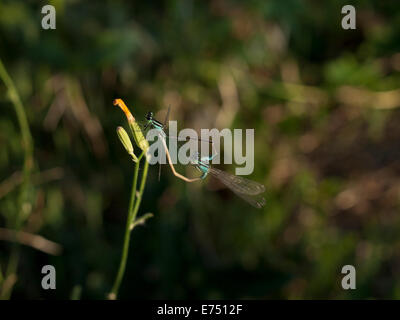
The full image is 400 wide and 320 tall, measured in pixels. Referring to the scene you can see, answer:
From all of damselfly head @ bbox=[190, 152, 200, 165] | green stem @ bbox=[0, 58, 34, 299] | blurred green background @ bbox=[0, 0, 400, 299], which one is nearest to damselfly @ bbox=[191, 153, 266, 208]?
damselfly head @ bbox=[190, 152, 200, 165]

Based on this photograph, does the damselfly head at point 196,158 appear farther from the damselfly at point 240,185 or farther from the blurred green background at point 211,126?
the blurred green background at point 211,126

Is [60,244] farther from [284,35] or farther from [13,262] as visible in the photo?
[284,35]

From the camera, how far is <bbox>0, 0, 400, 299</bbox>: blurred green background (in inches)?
74.1

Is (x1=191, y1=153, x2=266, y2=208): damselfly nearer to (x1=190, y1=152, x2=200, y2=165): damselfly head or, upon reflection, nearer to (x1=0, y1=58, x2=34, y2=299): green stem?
(x1=190, y1=152, x2=200, y2=165): damselfly head

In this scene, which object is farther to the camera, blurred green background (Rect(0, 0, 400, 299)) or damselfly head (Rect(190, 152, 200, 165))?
blurred green background (Rect(0, 0, 400, 299))

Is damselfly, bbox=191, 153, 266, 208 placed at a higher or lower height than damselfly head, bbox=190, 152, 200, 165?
lower

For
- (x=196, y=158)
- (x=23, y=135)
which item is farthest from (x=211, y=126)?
(x=196, y=158)

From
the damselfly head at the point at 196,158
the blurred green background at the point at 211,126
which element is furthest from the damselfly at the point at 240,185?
the blurred green background at the point at 211,126

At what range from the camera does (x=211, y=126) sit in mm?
2320

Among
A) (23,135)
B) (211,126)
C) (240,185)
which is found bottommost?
(240,185)

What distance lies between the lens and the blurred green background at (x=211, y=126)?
1.88 meters

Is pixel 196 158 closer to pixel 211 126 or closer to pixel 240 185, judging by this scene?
pixel 240 185

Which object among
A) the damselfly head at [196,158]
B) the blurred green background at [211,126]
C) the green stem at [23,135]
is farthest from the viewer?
the blurred green background at [211,126]

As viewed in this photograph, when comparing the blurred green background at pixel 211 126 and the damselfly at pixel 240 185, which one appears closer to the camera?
the damselfly at pixel 240 185
